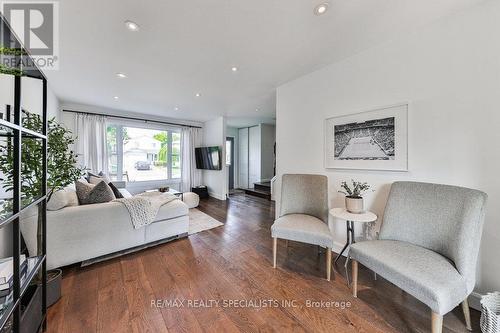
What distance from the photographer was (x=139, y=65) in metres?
2.36

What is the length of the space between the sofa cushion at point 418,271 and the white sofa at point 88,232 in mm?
2371

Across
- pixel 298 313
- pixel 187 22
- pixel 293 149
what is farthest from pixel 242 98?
pixel 298 313

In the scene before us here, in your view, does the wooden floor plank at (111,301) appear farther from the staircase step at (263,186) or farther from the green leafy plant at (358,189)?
the staircase step at (263,186)

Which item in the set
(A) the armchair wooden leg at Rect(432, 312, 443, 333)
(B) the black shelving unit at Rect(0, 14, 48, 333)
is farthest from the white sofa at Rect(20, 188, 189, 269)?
(A) the armchair wooden leg at Rect(432, 312, 443, 333)

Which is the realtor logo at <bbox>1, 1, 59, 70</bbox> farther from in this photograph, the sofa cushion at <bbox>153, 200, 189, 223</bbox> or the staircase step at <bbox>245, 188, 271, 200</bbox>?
the staircase step at <bbox>245, 188, 271, 200</bbox>

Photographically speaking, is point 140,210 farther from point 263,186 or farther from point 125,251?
point 263,186

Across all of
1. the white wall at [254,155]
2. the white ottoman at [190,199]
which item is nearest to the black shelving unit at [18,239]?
the white ottoman at [190,199]

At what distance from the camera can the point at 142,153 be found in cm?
511

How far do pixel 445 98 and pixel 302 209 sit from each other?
1.68m

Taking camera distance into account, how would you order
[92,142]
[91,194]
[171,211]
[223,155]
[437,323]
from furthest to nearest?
[223,155] < [92,142] < [171,211] < [91,194] < [437,323]

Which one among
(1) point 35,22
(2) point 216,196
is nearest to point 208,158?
(2) point 216,196

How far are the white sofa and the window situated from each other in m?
3.17

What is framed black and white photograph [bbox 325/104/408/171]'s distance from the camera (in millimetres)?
1825

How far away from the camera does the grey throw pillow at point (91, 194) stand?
2.13m
